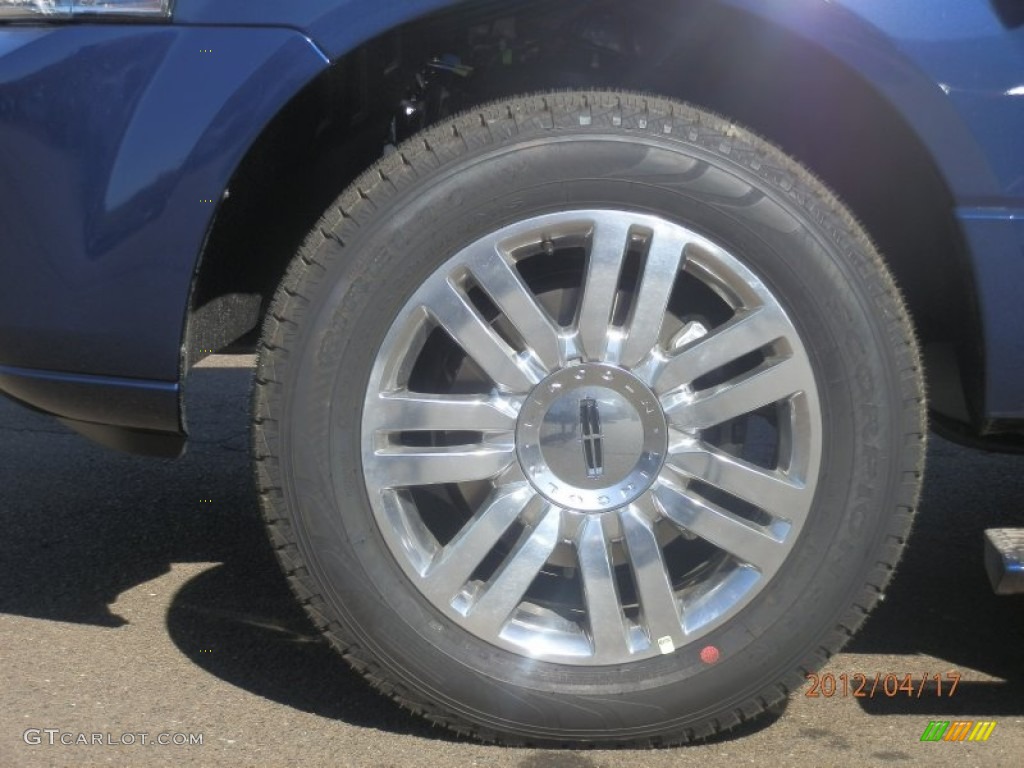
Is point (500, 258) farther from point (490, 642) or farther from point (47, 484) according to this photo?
point (47, 484)

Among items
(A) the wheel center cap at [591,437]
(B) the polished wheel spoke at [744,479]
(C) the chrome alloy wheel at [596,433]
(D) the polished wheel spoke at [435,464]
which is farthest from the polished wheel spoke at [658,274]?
(D) the polished wheel spoke at [435,464]

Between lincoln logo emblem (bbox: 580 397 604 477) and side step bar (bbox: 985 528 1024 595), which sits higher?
lincoln logo emblem (bbox: 580 397 604 477)

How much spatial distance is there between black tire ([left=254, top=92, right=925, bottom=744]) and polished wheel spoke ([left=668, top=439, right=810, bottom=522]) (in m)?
0.01

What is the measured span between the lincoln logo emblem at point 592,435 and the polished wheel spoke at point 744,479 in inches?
5.0

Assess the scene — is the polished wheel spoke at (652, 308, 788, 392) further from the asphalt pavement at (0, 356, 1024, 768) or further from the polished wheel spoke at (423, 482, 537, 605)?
the asphalt pavement at (0, 356, 1024, 768)

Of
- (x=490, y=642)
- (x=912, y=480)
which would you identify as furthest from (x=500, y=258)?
(x=912, y=480)

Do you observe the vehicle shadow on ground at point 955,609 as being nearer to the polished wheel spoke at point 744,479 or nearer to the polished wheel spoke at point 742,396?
the polished wheel spoke at point 744,479

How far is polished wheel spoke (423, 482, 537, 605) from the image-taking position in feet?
7.63

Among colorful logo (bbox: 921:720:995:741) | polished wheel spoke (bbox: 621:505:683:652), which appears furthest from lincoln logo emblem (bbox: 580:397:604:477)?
colorful logo (bbox: 921:720:995:741)

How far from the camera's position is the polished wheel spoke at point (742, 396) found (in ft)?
7.52
